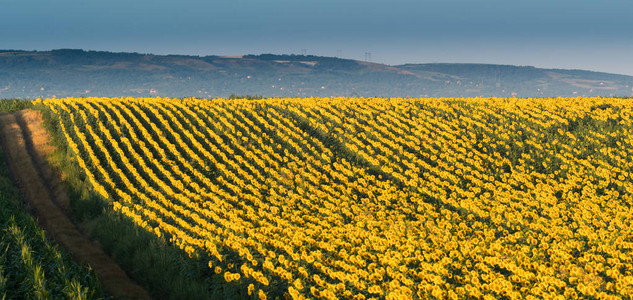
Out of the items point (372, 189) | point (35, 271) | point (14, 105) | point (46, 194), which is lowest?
point (46, 194)

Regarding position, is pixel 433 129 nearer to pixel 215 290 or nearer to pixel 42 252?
pixel 215 290

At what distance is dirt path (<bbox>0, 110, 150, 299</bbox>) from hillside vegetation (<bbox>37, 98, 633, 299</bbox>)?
1231 mm

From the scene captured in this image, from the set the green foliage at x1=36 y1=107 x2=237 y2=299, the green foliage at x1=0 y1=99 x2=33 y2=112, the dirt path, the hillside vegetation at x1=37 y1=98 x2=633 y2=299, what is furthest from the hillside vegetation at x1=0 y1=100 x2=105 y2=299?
the green foliage at x1=0 y1=99 x2=33 y2=112

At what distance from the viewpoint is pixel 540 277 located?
40.8ft

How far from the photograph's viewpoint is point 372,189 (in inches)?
904

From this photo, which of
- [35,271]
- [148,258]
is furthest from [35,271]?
[148,258]

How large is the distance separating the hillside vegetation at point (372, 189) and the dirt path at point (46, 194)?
123cm

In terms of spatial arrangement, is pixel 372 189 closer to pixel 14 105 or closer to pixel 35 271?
pixel 35 271

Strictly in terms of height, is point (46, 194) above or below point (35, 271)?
below

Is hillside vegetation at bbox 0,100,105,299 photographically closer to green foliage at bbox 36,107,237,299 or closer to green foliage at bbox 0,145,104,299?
green foliage at bbox 0,145,104,299

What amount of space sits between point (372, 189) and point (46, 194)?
1489 centimetres

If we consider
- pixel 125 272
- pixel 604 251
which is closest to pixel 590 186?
pixel 604 251

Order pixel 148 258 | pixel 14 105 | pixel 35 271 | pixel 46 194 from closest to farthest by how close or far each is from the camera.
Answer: pixel 35 271 < pixel 148 258 < pixel 46 194 < pixel 14 105

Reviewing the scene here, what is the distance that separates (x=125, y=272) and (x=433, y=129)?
21198 mm
